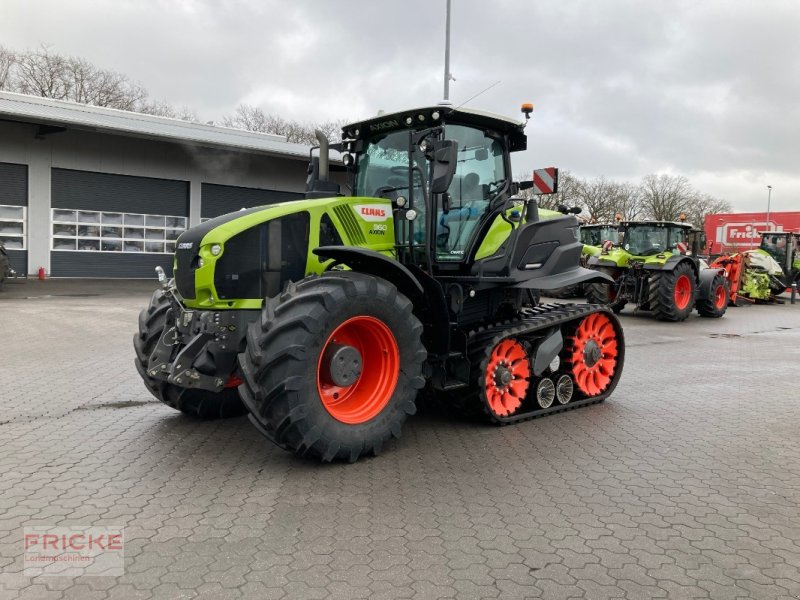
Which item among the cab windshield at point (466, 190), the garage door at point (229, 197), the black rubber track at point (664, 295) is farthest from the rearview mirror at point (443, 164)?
the garage door at point (229, 197)

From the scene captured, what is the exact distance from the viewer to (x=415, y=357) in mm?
5113

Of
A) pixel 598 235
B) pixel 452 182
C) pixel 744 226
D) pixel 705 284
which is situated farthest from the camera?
pixel 744 226

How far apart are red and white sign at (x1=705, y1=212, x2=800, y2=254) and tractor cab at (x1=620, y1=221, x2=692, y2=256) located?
1079 inches

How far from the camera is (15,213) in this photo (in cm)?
2222

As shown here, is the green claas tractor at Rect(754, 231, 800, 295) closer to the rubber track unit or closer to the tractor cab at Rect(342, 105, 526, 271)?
the rubber track unit

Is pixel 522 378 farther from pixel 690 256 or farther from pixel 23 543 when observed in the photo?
pixel 690 256

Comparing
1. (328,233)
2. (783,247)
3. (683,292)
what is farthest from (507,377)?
(783,247)

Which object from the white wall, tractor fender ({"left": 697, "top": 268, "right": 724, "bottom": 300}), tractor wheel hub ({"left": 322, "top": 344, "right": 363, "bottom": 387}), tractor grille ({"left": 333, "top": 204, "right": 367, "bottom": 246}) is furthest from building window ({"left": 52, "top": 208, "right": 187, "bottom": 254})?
tractor wheel hub ({"left": 322, "top": 344, "right": 363, "bottom": 387})

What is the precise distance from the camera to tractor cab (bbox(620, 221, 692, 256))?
55.7 feet

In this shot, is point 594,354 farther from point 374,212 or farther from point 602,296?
point 602,296

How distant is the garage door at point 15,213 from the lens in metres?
22.0

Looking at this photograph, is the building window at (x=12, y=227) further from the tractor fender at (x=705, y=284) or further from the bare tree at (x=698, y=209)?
the bare tree at (x=698, y=209)

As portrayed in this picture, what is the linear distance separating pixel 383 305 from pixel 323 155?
1.88 m

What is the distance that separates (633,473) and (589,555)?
58.9 inches
